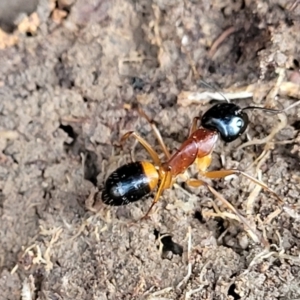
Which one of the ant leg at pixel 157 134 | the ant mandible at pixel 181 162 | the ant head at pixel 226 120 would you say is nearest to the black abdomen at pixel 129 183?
the ant mandible at pixel 181 162

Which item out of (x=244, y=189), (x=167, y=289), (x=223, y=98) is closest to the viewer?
(x=167, y=289)

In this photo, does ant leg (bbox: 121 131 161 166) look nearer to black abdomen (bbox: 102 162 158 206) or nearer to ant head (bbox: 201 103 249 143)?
black abdomen (bbox: 102 162 158 206)

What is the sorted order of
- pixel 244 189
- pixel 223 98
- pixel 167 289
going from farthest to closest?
pixel 223 98, pixel 244 189, pixel 167 289

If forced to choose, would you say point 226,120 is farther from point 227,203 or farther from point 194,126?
point 227,203

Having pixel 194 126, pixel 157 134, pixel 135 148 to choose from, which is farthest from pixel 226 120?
pixel 135 148

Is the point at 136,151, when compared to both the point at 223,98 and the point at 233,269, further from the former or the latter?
the point at 233,269

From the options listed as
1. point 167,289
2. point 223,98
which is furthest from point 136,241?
point 223,98

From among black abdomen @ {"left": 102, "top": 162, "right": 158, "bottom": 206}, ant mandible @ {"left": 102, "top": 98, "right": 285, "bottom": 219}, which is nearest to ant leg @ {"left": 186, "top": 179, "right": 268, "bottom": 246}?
ant mandible @ {"left": 102, "top": 98, "right": 285, "bottom": 219}

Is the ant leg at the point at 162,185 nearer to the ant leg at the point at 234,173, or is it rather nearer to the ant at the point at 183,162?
the ant at the point at 183,162

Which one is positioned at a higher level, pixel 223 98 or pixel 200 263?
pixel 223 98
